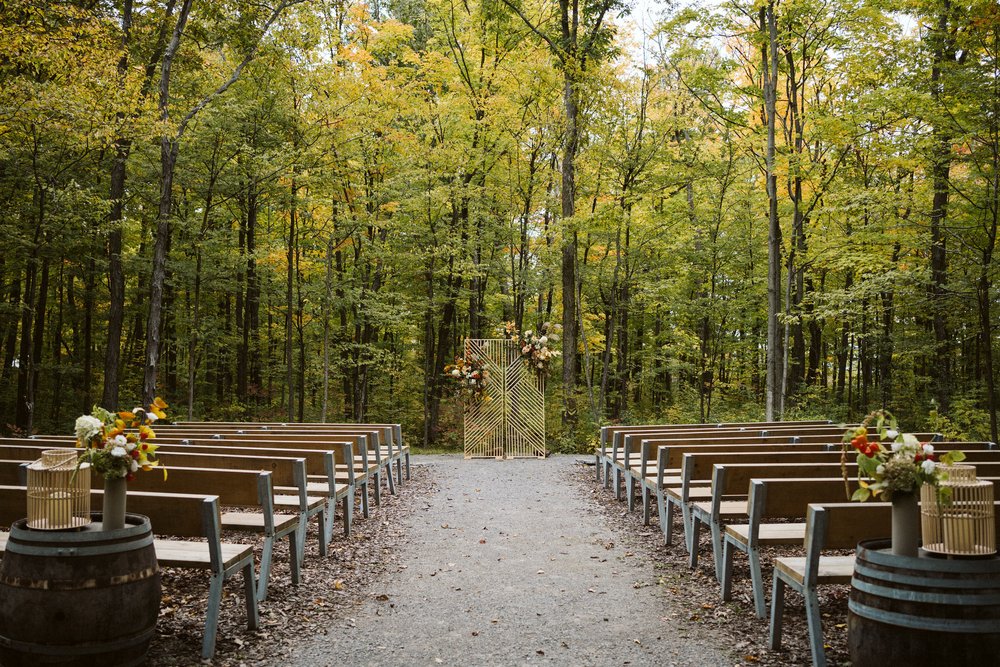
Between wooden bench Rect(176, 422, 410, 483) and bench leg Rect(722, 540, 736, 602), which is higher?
wooden bench Rect(176, 422, 410, 483)

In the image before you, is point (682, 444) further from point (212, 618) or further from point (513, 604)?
point (212, 618)

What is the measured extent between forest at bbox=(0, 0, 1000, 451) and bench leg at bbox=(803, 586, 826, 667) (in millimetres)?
8015

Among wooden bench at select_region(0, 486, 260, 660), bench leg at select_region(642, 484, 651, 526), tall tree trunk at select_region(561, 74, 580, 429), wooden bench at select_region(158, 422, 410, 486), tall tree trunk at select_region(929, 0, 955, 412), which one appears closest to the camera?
wooden bench at select_region(0, 486, 260, 660)

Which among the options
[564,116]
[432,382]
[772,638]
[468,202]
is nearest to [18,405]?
[432,382]

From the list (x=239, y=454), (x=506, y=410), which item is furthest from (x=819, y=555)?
(x=506, y=410)

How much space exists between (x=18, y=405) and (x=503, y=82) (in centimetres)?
1449

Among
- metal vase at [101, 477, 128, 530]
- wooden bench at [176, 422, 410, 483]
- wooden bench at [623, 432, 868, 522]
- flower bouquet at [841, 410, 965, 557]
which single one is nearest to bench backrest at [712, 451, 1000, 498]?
wooden bench at [623, 432, 868, 522]

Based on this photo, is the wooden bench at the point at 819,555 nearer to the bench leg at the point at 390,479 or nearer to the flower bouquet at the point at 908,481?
the flower bouquet at the point at 908,481

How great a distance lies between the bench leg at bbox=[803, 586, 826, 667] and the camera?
3455 mm

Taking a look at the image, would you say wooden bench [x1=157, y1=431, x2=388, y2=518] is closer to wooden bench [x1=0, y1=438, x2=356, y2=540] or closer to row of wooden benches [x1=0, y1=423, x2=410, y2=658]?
row of wooden benches [x1=0, y1=423, x2=410, y2=658]

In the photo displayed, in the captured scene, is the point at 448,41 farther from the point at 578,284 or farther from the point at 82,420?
the point at 82,420

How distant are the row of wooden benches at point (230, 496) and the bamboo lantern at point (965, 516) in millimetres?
3608

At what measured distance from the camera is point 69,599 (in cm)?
304

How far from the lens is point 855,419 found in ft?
58.4
